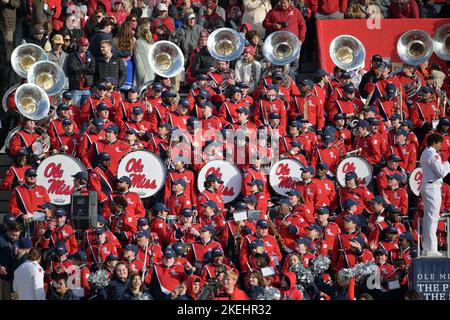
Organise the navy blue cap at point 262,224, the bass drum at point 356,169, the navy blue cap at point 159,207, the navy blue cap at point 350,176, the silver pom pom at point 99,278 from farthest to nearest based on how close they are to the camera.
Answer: the bass drum at point 356,169 → the navy blue cap at point 350,176 → the navy blue cap at point 159,207 → the navy blue cap at point 262,224 → the silver pom pom at point 99,278

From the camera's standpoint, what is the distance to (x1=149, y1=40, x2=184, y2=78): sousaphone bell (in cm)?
3044

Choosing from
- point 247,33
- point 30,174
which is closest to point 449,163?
point 247,33

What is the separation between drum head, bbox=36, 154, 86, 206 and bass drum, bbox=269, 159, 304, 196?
2.65m

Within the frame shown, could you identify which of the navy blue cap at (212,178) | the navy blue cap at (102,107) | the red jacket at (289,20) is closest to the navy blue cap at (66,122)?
the navy blue cap at (102,107)

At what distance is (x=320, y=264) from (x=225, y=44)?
17.5 feet

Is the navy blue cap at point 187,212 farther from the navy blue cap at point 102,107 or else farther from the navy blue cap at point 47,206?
the navy blue cap at point 102,107

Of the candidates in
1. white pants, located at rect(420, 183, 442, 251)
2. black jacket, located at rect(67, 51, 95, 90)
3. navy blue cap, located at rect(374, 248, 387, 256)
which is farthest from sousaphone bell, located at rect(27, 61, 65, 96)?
white pants, located at rect(420, 183, 442, 251)

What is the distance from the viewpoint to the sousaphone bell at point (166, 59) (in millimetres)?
30438

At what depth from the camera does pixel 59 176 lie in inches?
1115

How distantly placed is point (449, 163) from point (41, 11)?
676 centimetres

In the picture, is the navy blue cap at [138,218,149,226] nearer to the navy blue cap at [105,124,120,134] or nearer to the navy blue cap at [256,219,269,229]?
the navy blue cap at [256,219,269,229]

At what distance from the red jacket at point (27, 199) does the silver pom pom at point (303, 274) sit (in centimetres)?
408

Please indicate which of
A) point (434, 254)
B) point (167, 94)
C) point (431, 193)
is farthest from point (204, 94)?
point (434, 254)

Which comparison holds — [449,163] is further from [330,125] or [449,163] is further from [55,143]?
[55,143]
